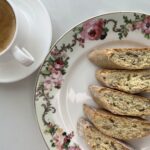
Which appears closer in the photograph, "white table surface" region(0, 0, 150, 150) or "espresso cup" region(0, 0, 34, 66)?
"espresso cup" region(0, 0, 34, 66)

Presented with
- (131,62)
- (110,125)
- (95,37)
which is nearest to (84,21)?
(95,37)

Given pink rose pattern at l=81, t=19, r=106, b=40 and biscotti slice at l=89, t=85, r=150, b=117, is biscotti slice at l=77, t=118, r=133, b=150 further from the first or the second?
pink rose pattern at l=81, t=19, r=106, b=40

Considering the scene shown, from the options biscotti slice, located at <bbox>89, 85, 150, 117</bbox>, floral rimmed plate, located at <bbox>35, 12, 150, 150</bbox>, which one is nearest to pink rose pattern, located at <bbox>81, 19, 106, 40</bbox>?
floral rimmed plate, located at <bbox>35, 12, 150, 150</bbox>

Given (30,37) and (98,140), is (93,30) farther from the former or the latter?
(98,140)

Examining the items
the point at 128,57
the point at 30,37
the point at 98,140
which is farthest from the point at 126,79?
the point at 30,37

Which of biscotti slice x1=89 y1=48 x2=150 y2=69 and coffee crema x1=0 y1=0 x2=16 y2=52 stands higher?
coffee crema x1=0 y1=0 x2=16 y2=52

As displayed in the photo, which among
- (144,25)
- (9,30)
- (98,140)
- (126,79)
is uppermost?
(9,30)

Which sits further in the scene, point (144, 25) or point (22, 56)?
point (144, 25)
